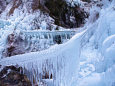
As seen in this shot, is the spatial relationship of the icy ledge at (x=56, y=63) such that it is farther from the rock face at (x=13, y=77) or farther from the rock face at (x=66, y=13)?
the rock face at (x=66, y=13)

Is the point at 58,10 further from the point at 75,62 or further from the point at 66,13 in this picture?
the point at 75,62

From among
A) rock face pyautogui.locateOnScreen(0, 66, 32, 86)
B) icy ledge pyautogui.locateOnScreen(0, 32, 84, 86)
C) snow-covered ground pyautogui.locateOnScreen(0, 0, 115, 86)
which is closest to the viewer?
snow-covered ground pyautogui.locateOnScreen(0, 0, 115, 86)

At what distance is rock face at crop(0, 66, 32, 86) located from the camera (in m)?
3.88

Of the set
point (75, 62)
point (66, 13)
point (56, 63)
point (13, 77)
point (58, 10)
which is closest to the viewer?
point (56, 63)

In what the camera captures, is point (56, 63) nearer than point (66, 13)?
Yes

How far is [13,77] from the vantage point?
399 cm

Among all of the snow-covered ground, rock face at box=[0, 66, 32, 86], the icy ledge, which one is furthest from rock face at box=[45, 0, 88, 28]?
the icy ledge

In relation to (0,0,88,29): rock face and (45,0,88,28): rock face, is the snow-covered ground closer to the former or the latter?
(0,0,88,29): rock face

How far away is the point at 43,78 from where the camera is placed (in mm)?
3672

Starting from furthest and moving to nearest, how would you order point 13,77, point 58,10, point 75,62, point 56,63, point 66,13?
point 66,13 → point 58,10 → point 13,77 → point 75,62 → point 56,63

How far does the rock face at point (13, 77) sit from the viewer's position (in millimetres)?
3883

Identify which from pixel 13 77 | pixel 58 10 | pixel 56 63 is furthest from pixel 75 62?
pixel 58 10

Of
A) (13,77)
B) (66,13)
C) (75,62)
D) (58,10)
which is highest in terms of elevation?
(58,10)

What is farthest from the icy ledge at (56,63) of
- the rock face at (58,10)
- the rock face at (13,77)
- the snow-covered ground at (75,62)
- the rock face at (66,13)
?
the rock face at (66,13)
